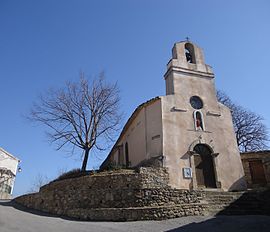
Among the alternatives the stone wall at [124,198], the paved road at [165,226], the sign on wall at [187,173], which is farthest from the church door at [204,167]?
the paved road at [165,226]

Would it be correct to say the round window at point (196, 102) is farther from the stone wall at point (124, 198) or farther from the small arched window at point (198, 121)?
the stone wall at point (124, 198)

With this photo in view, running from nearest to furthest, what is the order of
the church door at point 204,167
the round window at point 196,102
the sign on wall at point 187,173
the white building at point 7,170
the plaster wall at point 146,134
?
1. the sign on wall at point 187,173
2. the church door at point 204,167
3. the plaster wall at point 146,134
4. the round window at point 196,102
5. the white building at point 7,170

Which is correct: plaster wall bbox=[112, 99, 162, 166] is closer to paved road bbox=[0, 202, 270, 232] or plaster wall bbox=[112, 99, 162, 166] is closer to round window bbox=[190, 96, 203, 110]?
round window bbox=[190, 96, 203, 110]

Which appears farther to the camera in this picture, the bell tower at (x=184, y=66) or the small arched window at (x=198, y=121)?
the bell tower at (x=184, y=66)

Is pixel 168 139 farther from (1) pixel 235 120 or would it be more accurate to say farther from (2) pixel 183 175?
(1) pixel 235 120

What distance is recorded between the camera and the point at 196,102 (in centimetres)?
1547

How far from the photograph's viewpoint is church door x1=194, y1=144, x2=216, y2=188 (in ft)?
43.0

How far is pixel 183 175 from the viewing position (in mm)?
12586

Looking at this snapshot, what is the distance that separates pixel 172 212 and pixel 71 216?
472 cm

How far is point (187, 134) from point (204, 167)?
2.25 m

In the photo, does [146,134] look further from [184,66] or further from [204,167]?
[184,66]

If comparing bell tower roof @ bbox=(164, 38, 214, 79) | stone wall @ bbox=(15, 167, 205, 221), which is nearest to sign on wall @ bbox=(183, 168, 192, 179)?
stone wall @ bbox=(15, 167, 205, 221)

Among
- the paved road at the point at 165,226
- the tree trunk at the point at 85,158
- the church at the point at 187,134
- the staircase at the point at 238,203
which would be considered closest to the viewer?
the paved road at the point at 165,226

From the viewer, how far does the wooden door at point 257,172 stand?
15531mm
